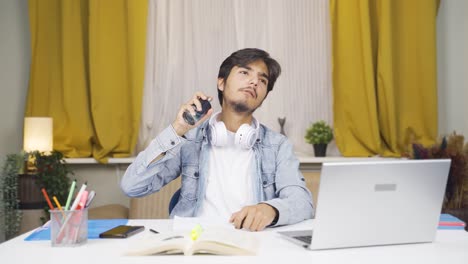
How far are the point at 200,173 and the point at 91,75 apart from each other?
5.52 ft

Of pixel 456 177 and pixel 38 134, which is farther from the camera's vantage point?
pixel 38 134

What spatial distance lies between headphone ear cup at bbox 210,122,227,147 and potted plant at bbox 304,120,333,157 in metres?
1.53

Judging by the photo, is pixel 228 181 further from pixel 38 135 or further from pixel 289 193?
pixel 38 135

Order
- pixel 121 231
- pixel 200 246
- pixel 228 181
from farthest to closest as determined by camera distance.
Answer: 1. pixel 228 181
2. pixel 121 231
3. pixel 200 246

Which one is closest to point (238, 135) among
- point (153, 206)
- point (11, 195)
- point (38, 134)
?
point (153, 206)

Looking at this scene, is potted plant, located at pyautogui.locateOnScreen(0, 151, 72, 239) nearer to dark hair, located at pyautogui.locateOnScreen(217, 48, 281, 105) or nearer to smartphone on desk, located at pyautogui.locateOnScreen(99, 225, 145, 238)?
dark hair, located at pyautogui.locateOnScreen(217, 48, 281, 105)

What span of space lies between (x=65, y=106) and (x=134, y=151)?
1.71 ft

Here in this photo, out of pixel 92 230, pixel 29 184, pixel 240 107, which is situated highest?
pixel 240 107

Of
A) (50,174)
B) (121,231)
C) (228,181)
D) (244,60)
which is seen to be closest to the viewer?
(121,231)

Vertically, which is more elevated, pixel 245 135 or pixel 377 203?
pixel 245 135

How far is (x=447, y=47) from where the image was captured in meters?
3.65

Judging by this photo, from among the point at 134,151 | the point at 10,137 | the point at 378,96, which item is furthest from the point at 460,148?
the point at 10,137

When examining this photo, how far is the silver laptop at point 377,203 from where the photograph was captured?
1215mm

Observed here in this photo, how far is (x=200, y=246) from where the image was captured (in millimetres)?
1208
